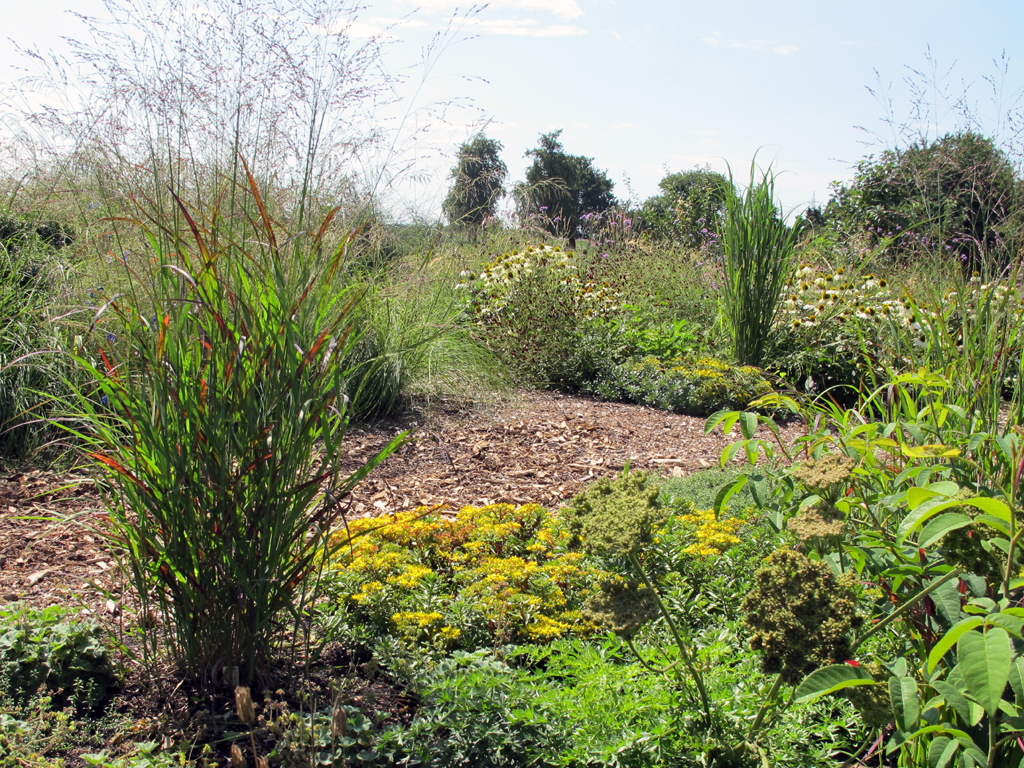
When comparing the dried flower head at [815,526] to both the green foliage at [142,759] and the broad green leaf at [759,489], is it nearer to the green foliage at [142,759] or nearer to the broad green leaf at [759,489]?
the broad green leaf at [759,489]

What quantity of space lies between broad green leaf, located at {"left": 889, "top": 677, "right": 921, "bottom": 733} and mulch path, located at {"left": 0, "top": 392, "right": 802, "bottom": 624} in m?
2.32

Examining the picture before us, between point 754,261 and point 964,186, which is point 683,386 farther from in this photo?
point 964,186

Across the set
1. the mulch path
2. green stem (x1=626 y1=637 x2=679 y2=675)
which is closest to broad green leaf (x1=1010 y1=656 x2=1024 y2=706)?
green stem (x1=626 y1=637 x2=679 y2=675)

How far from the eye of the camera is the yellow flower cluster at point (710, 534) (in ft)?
8.46

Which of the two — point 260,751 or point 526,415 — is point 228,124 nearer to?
point 260,751

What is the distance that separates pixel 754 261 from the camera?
21.5 feet

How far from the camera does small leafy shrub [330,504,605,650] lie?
2.16m

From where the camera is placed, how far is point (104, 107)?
289cm

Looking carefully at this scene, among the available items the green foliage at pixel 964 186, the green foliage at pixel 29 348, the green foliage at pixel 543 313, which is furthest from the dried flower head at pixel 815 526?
the green foliage at pixel 543 313

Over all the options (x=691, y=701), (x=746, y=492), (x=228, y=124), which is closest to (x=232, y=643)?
(x=691, y=701)

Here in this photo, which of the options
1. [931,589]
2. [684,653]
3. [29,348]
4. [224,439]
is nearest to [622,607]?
[684,653]

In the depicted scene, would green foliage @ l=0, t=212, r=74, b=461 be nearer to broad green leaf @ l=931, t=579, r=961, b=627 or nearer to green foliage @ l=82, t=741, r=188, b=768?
green foliage @ l=82, t=741, r=188, b=768

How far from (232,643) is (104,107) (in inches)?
92.6

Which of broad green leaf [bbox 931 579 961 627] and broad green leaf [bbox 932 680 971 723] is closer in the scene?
broad green leaf [bbox 932 680 971 723]
